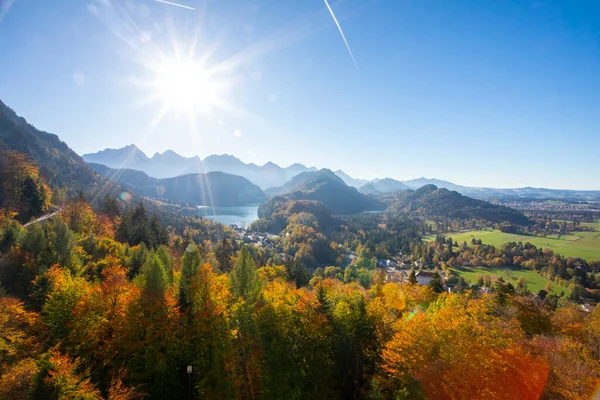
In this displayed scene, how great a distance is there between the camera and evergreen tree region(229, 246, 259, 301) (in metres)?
27.7

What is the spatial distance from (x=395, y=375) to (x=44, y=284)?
30.0 metres

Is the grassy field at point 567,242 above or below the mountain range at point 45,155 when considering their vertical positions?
below

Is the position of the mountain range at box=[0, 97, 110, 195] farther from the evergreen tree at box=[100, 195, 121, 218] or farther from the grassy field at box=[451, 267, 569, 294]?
the grassy field at box=[451, 267, 569, 294]

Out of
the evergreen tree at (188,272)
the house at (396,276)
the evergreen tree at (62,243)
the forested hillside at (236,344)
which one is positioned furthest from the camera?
the house at (396,276)

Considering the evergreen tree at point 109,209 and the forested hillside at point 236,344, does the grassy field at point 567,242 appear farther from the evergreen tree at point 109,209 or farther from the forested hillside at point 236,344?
the evergreen tree at point 109,209

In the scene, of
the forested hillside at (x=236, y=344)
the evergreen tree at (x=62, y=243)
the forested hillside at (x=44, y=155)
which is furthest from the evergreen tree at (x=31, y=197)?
the forested hillside at (x=44, y=155)

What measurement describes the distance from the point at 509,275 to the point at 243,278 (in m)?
119

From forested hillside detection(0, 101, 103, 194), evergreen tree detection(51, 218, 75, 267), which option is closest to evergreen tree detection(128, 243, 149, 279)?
evergreen tree detection(51, 218, 75, 267)

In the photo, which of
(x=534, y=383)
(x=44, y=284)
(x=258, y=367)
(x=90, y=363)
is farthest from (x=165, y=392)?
(x=534, y=383)

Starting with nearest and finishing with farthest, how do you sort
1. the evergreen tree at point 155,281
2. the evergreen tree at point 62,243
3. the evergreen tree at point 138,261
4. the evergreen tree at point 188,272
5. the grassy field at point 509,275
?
1. the evergreen tree at point 155,281
2. the evergreen tree at point 188,272
3. the evergreen tree at point 62,243
4. the evergreen tree at point 138,261
5. the grassy field at point 509,275

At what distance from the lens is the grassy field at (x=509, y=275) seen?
92.1 meters

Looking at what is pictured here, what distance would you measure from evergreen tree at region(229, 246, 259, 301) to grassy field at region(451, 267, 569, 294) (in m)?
100.0

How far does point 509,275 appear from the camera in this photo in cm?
10394

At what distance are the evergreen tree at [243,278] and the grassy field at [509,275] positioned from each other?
9997 cm
